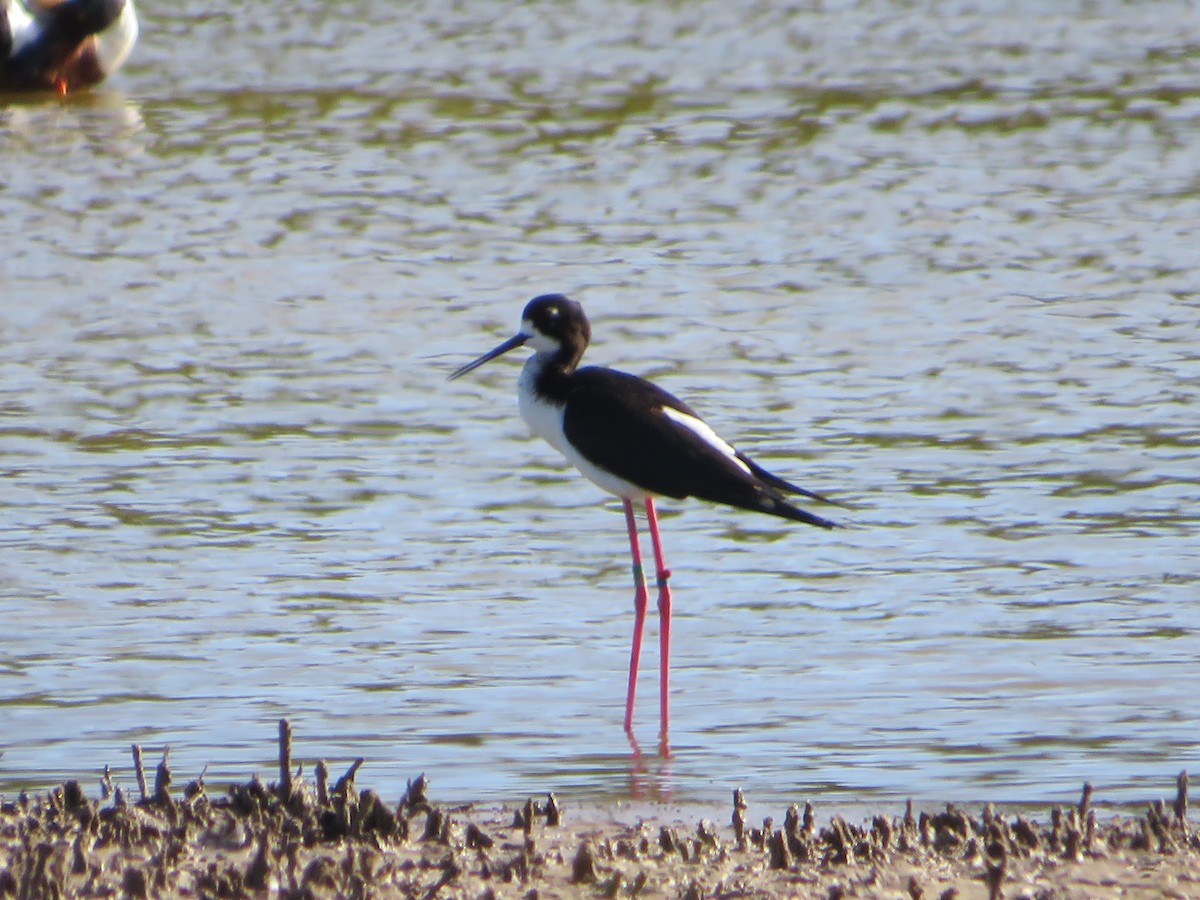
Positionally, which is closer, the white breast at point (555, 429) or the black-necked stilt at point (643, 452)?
the black-necked stilt at point (643, 452)

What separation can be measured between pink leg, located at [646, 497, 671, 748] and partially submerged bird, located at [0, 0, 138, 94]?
39.4 feet

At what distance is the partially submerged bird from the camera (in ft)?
57.0

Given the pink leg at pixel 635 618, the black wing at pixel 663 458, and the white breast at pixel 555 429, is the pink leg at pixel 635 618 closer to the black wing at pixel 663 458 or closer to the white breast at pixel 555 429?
the white breast at pixel 555 429

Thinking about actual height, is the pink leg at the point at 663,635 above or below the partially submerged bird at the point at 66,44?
below

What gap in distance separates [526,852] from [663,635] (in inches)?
73.0

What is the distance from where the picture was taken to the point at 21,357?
392 inches

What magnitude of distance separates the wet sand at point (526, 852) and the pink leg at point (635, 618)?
110cm

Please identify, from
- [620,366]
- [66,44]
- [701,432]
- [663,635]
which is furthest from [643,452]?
[66,44]

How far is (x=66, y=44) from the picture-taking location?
17.5 m

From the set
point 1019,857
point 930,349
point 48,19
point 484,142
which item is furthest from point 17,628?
point 48,19

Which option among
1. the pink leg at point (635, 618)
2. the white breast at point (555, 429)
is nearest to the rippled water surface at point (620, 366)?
the pink leg at point (635, 618)

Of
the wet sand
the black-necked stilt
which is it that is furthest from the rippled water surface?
the wet sand

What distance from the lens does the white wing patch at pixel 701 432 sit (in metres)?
6.25

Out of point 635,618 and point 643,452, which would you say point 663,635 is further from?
point 643,452
